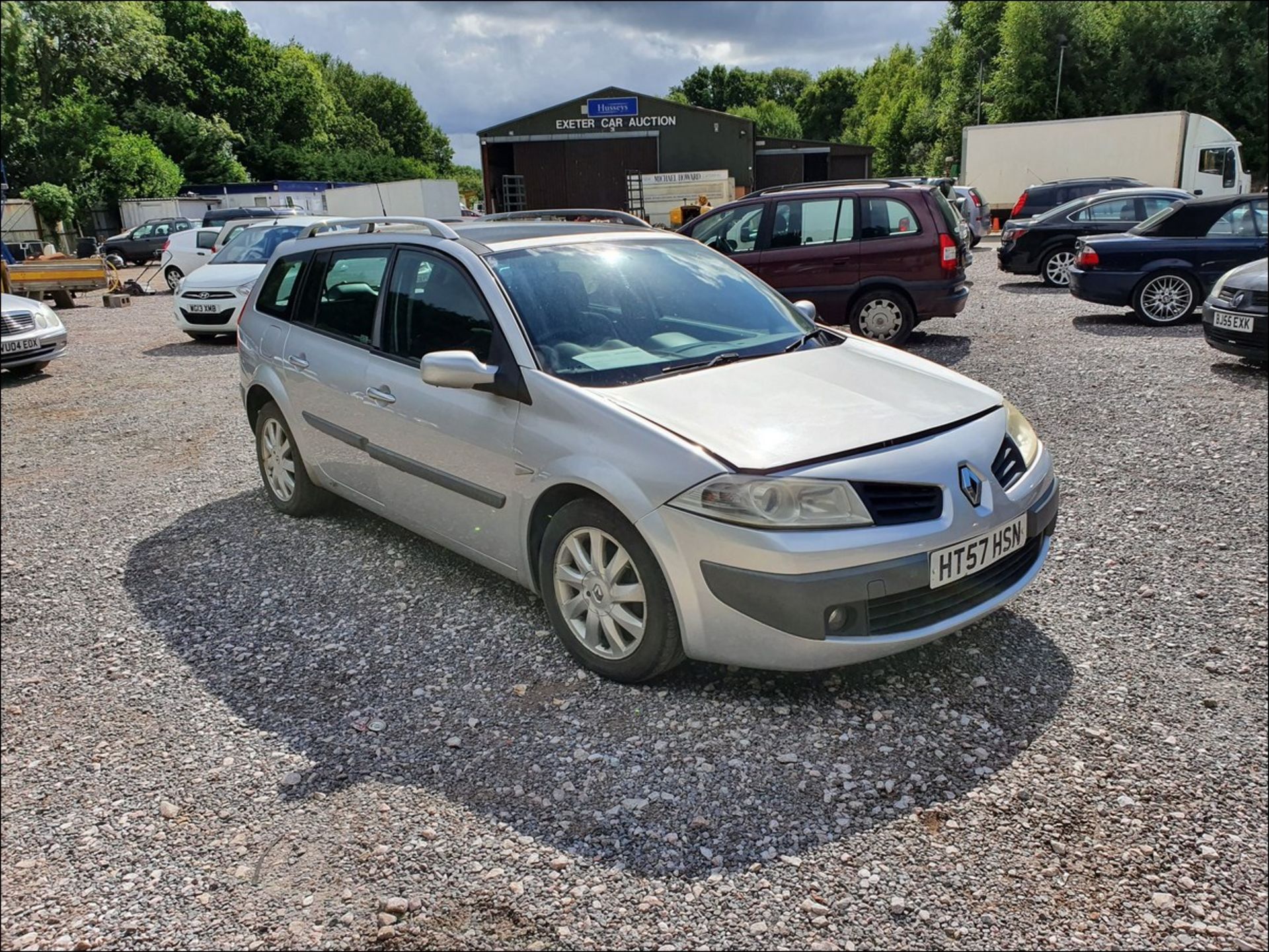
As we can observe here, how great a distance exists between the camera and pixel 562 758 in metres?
2.82

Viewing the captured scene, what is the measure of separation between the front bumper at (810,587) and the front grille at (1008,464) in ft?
0.45

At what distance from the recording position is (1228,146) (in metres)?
24.0

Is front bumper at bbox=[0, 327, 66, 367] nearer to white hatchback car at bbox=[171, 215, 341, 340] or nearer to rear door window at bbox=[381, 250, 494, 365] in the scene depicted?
rear door window at bbox=[381, 250, 494, 365]

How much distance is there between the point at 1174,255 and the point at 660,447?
33.0 ft

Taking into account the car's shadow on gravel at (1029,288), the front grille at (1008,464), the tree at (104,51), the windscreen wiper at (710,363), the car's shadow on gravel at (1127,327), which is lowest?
the car's shadow on gravel at (1127,327)

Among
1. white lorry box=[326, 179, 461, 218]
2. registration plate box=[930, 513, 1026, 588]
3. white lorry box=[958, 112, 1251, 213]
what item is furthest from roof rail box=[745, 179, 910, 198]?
white lorry box=[326, 179, 461, 218]

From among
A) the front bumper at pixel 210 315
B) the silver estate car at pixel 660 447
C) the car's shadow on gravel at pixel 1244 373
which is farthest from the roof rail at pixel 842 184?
the front bumper at pixel 210 315

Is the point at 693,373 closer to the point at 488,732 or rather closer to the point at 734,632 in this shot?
the point at 734,632

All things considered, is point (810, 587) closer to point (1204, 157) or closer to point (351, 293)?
point (351, 293)

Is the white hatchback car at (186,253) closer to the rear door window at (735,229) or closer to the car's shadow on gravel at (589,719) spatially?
the rear door window at (735,229)

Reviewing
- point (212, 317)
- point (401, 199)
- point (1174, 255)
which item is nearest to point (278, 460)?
point (212, 317)

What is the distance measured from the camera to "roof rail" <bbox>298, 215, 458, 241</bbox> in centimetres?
404

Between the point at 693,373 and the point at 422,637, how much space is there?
60.1 inches

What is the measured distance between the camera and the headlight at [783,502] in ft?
9.06
